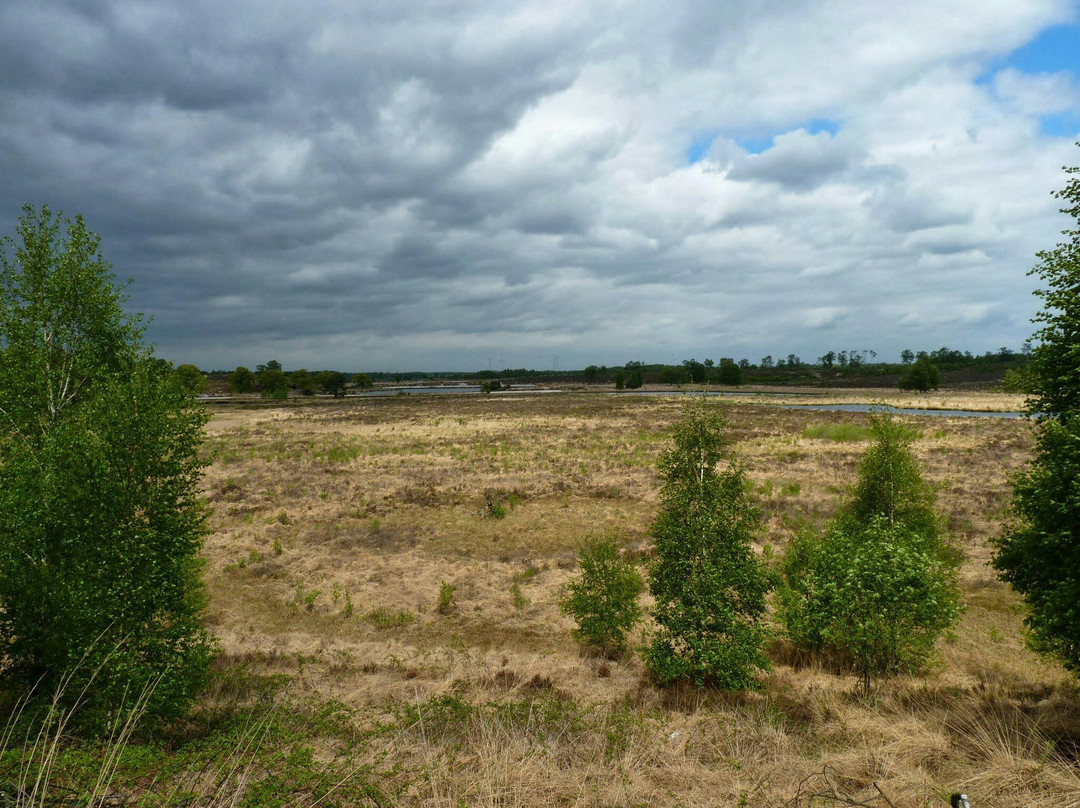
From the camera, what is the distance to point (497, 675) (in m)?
14.1

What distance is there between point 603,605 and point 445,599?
22.6 feet

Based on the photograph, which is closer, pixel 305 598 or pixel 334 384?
pixel 305 598

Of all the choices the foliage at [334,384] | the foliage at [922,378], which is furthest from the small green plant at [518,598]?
the foliage at [334,384]

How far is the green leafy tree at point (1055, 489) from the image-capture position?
8.47 meters

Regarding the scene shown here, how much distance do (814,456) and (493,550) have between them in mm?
34586

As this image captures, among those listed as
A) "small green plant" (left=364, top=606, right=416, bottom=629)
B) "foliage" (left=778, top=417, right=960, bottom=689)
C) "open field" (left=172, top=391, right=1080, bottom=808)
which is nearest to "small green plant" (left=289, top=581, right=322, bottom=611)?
"open field" (left=172, top=391, right=1080, bottom=808)

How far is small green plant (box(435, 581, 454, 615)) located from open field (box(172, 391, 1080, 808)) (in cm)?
17

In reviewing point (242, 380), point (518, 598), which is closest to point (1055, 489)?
point (518, 598)

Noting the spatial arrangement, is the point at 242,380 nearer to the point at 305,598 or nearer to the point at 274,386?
the point at 274,386

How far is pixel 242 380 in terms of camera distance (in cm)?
17450

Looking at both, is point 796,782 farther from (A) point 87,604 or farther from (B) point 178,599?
(A) point 87,604

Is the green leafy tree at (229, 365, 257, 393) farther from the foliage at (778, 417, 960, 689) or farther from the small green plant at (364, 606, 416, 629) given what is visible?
the foliage at (778, 417, 960, 689)

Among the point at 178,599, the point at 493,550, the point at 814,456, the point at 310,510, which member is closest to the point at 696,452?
the point at 178,599

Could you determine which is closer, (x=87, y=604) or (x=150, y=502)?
(x=87, y=604)
